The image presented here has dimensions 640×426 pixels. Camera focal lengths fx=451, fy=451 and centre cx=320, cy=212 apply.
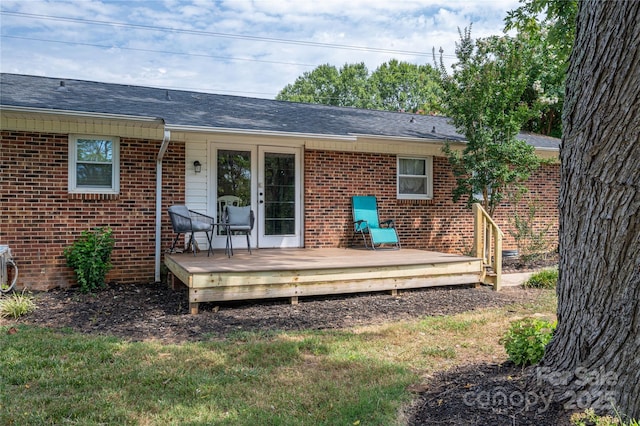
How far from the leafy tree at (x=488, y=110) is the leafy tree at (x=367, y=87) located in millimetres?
31617

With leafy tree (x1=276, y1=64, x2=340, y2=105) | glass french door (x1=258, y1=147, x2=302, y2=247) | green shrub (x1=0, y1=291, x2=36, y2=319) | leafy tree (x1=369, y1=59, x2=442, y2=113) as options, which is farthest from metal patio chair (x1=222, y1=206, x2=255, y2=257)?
leafy tree (x1=276, y1=64, x2=340, y2=105)

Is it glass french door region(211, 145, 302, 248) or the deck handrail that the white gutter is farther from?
the deck handrail

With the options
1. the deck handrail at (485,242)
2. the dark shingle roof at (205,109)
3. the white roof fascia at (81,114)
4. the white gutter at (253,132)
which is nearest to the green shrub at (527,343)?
the deck handrail at (485,242)

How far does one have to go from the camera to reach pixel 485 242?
7734mm

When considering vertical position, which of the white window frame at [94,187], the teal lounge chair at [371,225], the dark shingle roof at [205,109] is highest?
the dark shingle roof at [205,109]

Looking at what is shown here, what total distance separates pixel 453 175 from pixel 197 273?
6268 mm

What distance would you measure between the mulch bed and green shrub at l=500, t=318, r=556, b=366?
9 cm

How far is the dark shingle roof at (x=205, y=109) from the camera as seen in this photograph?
6680 millimetres

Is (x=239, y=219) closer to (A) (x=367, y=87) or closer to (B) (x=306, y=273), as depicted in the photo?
(B) (x=306, y=273)

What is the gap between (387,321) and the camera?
5195mm

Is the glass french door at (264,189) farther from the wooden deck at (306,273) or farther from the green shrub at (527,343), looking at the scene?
the green shrub at (527,343)

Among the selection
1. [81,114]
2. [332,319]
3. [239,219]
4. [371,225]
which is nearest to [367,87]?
[371,225]

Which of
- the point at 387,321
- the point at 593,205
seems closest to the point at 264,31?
the point at 387,321

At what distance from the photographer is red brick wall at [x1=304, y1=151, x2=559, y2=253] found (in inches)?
337
